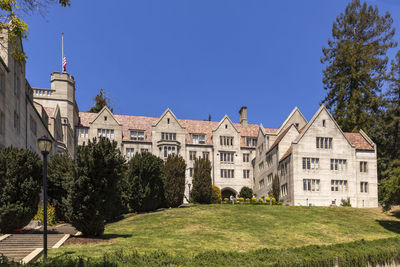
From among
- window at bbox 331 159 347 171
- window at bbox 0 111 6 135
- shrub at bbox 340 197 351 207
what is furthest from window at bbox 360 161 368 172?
window at bbox 0 111 6 135

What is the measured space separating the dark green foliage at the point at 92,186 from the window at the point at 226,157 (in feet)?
155

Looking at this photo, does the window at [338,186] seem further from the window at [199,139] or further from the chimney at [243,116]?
the chimney at [243,116]

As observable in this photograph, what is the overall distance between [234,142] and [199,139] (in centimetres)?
Answer: 601

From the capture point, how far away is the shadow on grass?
134ft

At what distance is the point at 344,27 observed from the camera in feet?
259

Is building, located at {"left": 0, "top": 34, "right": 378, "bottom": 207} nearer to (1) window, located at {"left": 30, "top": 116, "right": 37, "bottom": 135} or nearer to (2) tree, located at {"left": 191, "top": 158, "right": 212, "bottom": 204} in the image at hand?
(1) window, located at {"left": 30, "top": 116, "right": 37, "bottom": 135}

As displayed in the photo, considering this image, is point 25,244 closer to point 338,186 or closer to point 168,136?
point 338,186

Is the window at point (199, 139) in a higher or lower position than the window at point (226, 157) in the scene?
higher

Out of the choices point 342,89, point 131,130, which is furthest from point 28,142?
point 342,89

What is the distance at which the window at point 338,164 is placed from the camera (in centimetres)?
6057

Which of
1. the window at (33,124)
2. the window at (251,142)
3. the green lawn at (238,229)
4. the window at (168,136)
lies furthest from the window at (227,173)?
the window at (33,124)

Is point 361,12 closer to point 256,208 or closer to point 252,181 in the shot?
point 252,181

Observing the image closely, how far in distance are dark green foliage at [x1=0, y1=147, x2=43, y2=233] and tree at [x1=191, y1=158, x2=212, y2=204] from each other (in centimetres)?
2815

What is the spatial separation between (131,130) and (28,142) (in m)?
29.8
